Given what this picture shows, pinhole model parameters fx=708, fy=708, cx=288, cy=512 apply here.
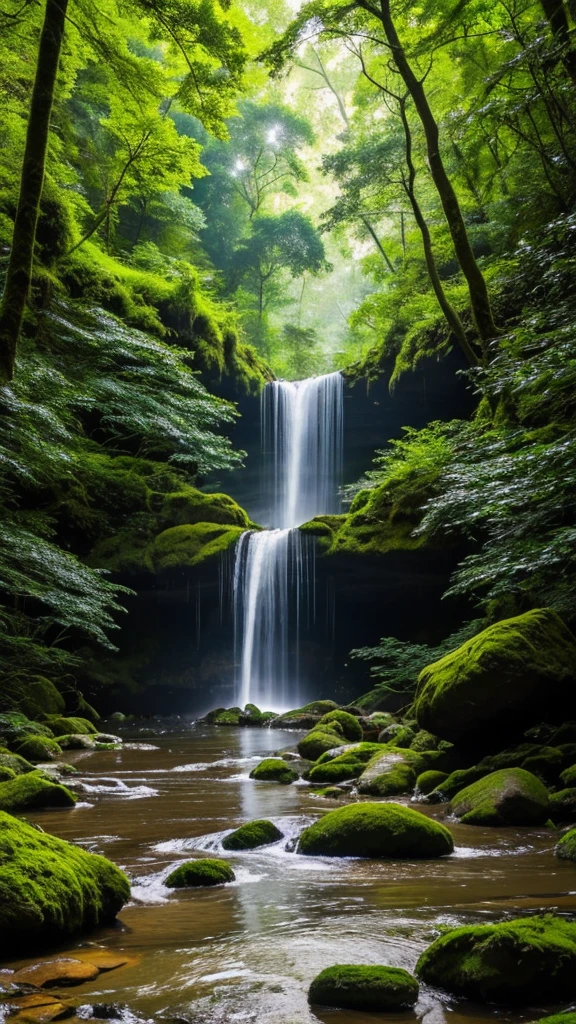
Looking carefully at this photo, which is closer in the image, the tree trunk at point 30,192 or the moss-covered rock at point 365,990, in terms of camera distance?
the moss-covered rock at point 365,990

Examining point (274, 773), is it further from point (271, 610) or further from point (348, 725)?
point (271, 610)

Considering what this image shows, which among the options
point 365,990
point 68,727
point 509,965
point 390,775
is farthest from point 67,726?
point 509,965

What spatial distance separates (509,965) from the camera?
262 centimetres

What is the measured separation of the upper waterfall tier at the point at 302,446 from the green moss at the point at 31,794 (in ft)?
55.0

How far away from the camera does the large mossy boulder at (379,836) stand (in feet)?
16.4

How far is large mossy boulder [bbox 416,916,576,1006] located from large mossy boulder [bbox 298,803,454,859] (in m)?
2.30

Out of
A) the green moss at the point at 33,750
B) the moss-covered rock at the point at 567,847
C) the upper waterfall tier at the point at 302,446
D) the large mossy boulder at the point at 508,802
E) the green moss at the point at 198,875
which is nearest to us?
the green moss at the point at 198,875

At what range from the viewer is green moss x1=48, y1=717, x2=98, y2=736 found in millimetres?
12000

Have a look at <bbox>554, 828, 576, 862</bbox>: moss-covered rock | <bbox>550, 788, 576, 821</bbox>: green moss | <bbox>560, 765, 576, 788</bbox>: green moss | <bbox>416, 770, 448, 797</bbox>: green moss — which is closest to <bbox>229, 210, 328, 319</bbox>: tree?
<bbox>416, 770, 448, 797</bbox>: green moss

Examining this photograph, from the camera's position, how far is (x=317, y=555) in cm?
1708

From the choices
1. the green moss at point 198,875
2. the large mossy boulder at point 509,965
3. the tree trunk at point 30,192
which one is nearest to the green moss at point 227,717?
the tree trunk at point 30,192

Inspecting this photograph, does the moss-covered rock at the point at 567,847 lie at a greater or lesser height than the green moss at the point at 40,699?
lesser

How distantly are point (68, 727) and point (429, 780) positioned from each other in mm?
7114

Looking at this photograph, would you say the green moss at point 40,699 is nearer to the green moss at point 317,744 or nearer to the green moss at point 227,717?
the green moss at point 227,717
